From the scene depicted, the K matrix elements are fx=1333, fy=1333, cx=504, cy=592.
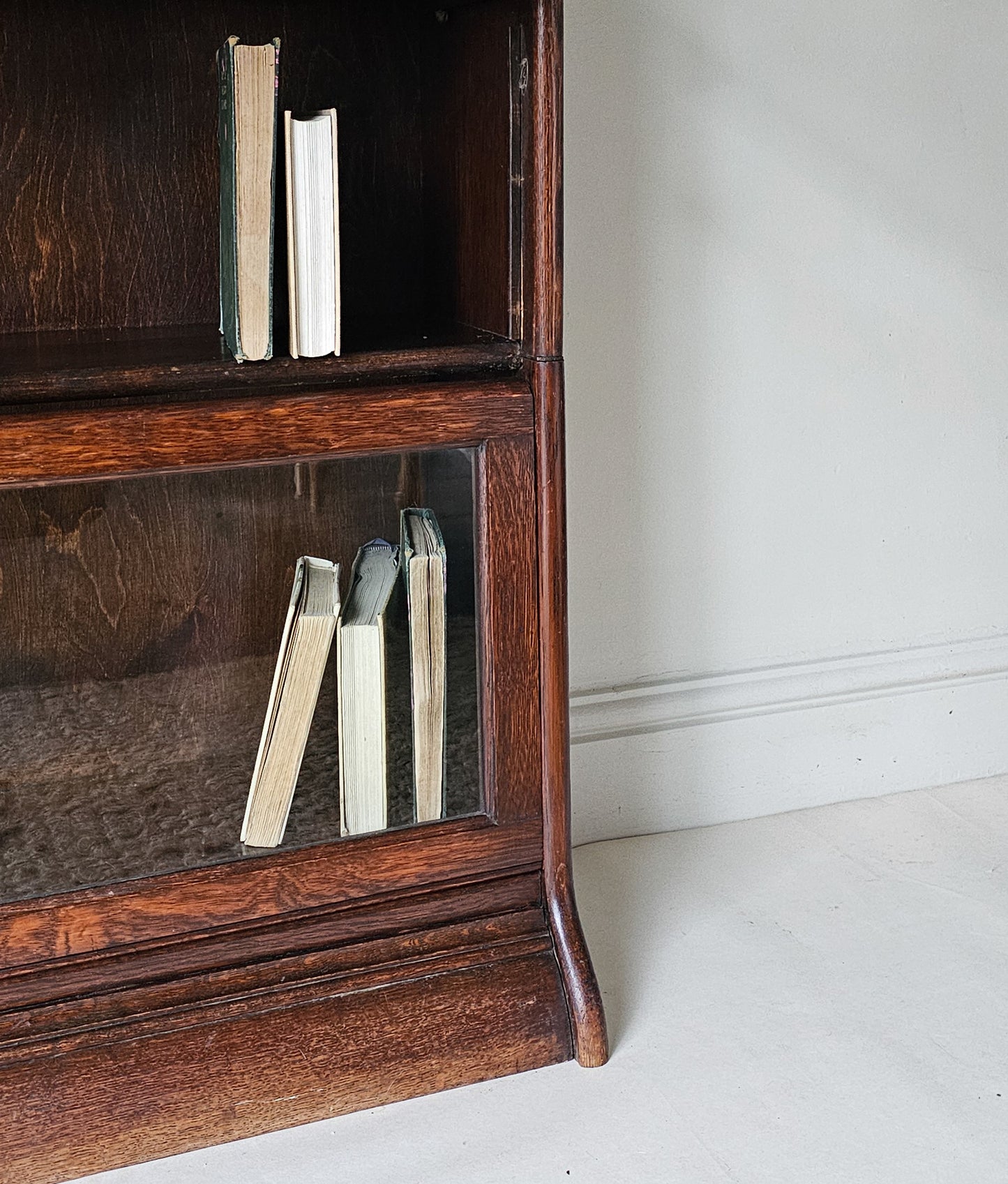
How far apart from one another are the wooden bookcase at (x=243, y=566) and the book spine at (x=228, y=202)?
30mm

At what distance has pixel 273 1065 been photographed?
987 mm

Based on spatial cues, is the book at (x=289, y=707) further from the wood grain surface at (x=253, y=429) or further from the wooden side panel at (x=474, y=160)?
the wooden side panel at (x=474, y=160)

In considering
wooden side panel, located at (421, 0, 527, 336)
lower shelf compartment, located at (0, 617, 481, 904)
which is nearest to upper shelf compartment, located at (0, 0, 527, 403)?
wooden side panel, located at (421, 0, 527, 336)

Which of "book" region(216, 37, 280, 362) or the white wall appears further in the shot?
the white wall

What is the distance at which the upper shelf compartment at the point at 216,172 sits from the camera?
977 mm

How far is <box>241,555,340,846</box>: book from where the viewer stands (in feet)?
3.15

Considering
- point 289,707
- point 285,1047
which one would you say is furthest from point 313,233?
point 285,1047

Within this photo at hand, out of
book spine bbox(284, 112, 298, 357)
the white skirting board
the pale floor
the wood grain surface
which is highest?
book spine bbox(284, 112, 298, 357)

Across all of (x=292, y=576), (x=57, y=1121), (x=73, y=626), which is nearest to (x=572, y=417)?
(x=292, y=576)

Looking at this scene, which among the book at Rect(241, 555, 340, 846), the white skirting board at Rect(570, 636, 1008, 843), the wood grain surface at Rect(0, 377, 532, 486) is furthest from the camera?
the white skirting board at Rect(570, 636, 1008, 843)

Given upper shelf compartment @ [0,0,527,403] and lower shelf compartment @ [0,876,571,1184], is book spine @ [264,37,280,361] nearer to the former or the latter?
upper shelf compartment @ [0,0,527,403]

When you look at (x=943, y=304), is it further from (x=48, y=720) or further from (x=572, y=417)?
(x=48, y=720)

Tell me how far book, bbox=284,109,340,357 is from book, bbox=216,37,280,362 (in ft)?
0.04

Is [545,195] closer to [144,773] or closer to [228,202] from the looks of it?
[228,202]
